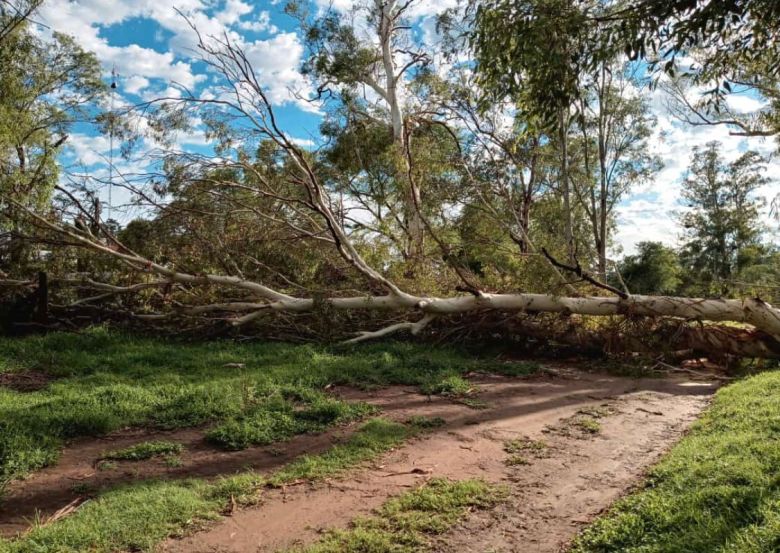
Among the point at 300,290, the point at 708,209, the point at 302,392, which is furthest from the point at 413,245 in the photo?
the point at 708,209

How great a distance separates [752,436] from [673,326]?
5525mm

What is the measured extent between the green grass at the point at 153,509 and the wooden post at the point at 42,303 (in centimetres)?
795

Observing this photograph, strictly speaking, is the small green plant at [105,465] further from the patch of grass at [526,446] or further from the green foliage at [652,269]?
the green foliage at [652,269]

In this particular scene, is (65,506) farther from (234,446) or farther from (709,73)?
(709,73)

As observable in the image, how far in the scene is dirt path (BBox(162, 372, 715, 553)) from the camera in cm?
358

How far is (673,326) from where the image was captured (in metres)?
9.78

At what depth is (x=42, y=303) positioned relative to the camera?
10.6 meters

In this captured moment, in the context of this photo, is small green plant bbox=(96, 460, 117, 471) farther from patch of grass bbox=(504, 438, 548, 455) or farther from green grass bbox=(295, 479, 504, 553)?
patch of grass bbox=(504, 438, 548, 455)

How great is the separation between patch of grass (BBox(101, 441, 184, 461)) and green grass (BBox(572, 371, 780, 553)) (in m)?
3.38

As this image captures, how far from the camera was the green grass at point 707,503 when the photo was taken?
296 cm

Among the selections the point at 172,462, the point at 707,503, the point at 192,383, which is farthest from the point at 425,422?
the point at 192,383

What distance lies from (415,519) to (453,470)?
1.01 meters

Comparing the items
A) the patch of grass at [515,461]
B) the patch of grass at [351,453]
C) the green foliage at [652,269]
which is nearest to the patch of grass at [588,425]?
the patch of grass at [515,461]

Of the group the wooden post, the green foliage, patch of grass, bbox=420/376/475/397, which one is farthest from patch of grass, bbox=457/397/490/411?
the green foliage
